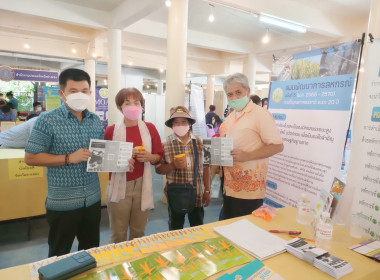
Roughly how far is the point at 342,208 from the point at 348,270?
2.29 feet

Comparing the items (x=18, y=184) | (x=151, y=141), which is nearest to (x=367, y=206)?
(x=151, y=141)

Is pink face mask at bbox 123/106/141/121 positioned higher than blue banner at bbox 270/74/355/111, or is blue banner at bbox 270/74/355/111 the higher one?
blue banner at bbox 270/74/355/111

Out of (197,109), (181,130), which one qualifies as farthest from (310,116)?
(197,109)

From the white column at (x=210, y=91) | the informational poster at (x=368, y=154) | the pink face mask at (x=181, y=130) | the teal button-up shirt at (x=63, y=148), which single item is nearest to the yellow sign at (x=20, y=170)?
the teal button-up shirt at (x=63, y=148)

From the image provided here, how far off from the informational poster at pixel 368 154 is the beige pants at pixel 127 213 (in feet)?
5.15

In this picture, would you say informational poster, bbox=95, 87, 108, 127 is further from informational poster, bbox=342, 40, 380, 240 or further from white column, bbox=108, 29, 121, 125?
informational poster, bbox=342, 40, 380, 240

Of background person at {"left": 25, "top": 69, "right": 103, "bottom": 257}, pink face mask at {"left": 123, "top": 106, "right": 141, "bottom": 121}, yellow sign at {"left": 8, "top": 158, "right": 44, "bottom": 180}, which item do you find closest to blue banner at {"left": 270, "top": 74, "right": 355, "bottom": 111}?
pink face mask at {"left": 123, "top": 106, "right": 141, "bottom": 121}

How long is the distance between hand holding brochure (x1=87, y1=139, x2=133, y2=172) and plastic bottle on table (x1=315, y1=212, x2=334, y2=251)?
1.31 m

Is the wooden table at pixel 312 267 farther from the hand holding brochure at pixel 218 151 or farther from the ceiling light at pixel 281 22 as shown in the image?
the ceiling light at pixel 281 22

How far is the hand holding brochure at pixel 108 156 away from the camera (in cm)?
174

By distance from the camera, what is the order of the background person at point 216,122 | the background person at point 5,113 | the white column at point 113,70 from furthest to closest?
the background person at point 5,113
the white column at point 113,70
the background person at point 216,122

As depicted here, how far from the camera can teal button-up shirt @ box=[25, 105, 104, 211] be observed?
5.31 ft

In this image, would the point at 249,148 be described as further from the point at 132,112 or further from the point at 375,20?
the point at 375,20

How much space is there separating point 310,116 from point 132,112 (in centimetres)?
163
